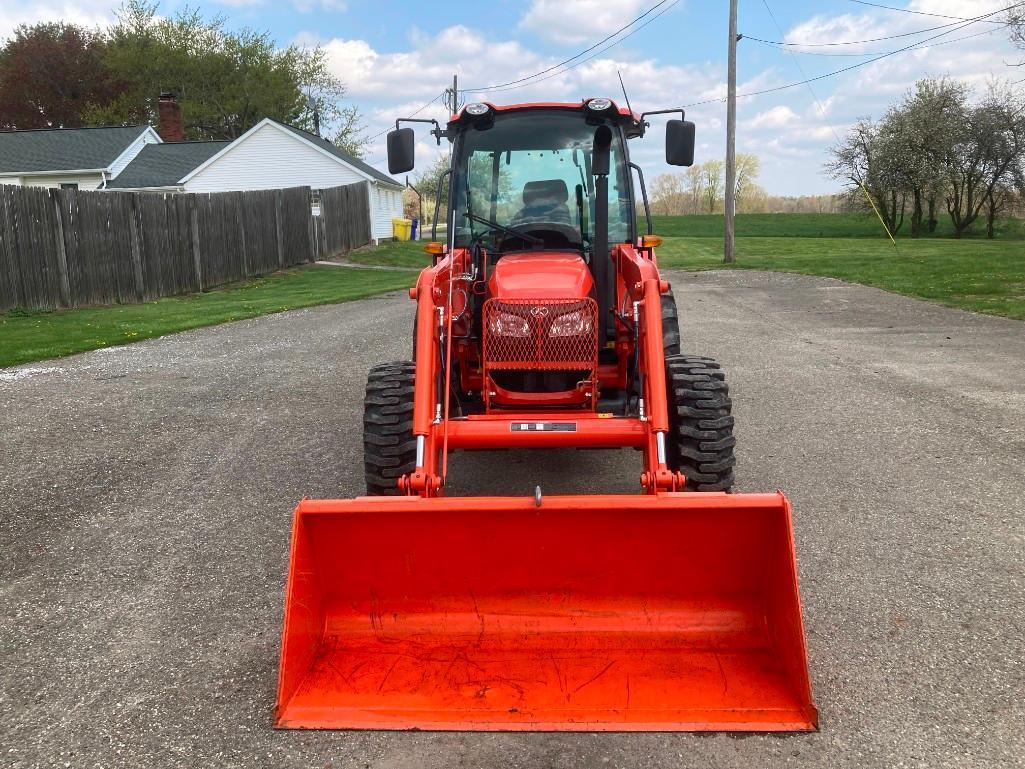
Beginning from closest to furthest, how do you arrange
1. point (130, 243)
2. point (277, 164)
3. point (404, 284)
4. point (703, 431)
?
point (703, 431)
point (130, 243)
point (404, 284)
point (277, 164)

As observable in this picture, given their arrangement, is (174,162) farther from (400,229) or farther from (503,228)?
(503,228)

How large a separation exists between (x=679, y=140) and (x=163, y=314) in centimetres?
1267

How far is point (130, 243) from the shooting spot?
57.1ft

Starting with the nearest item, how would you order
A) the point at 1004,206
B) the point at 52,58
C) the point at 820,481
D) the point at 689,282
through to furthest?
the point at 820,481
the point at 689,282
the point at 1004,206
the point at 52,58

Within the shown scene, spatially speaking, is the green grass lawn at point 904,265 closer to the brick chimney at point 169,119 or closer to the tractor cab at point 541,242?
the tractor cab at point 541,242

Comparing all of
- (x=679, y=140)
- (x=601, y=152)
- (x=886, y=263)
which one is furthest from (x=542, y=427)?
(x=886, y=263)

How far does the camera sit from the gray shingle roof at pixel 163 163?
32.7 m

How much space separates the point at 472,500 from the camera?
3408mm

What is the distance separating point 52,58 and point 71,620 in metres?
57.5

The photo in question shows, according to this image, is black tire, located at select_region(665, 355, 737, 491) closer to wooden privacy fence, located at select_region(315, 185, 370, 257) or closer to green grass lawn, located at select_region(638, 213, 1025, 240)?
wooden privacy fence, located at select_region(315, 185, 370, 257)

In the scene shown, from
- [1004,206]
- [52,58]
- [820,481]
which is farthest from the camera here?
[52,58]

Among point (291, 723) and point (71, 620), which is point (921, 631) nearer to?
point (291, 723)

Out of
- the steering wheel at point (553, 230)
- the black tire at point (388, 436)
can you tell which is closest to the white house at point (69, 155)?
the steering wheel at point (553, 230)

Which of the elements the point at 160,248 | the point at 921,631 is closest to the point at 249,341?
the point at 160,248
